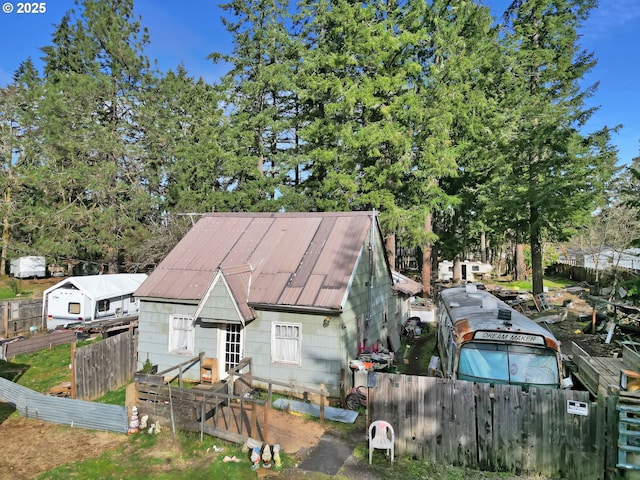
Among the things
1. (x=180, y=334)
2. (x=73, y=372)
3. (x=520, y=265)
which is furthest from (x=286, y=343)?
(x=520, y=265)

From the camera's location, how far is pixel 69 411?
37.0 feet

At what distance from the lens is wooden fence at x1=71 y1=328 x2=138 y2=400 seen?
41.4 ft

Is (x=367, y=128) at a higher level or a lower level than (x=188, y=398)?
higher

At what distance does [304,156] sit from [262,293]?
1759cm

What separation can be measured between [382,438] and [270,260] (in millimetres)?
7990

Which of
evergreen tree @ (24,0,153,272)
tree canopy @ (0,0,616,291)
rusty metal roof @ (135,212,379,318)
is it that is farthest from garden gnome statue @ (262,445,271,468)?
evergreen tree @ (24,0,153,272)

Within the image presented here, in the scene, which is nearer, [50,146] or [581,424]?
[581,424]

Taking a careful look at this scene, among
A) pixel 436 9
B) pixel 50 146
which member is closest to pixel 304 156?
pixel 436 9

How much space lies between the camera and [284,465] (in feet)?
28.8

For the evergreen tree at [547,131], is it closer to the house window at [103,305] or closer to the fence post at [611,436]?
the fence post at [611,436]

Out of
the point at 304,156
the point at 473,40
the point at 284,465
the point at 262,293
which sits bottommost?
the point at 284,465

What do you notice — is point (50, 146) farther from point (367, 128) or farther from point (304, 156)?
point (367, 128)

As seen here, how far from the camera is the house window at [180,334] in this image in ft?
47.4

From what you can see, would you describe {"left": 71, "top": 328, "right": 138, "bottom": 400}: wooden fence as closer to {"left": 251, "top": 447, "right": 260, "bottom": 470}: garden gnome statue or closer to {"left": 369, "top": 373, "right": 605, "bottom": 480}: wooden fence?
{"left": 251, "top": 447, "right": 260, "bottom": 470}: garden gnome statue
